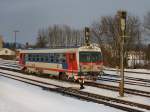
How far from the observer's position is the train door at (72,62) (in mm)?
26891

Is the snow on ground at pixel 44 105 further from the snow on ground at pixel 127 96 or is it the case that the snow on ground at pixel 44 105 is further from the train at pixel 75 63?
the train at pixel 75 63

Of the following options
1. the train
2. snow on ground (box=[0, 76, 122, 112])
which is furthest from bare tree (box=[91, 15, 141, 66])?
snow on ground (box=[0, 76, 122, 112])

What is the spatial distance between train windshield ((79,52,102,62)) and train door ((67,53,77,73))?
0.49 meters

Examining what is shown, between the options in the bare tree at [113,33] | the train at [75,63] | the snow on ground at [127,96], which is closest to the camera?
the snow on ground at [127,96]

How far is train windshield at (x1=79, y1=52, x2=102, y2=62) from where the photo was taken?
26.8 metres

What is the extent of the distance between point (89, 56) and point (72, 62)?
4.27 ft

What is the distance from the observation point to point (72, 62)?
27.1 metres

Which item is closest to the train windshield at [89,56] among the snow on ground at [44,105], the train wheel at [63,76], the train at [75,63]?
the train at [75,63]

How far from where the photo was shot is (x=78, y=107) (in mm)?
15469

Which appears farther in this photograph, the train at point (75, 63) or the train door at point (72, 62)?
the train door at point (72, 62)

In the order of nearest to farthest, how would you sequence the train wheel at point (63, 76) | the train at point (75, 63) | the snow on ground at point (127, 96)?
1. the snow on ground at point (127, 96)
2. the train at point (75, 63)
3. the train wheel at point (63, 76)

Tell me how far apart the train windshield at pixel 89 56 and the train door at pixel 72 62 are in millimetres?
494

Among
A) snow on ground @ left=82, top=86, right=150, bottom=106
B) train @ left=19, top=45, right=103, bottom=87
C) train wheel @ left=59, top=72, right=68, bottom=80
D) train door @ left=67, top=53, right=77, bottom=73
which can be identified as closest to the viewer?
snow on ground @ left=82, top=86, right=150, bottom=106

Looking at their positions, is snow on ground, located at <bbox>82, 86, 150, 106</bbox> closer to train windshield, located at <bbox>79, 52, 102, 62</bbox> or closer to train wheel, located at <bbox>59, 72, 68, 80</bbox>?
train windshield, located at <bbox>79, 52, 102, 62</bbox>
